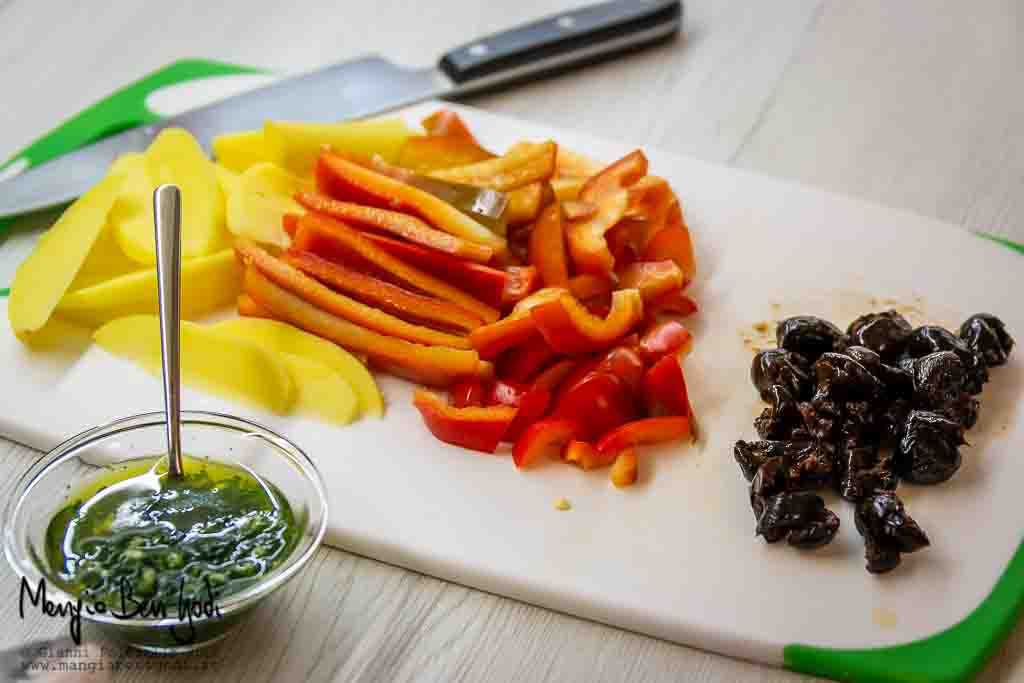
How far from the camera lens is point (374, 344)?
9.07 feet

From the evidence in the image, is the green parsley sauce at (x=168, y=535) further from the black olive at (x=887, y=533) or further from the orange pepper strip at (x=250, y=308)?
the black olive at (x=887, y=533)

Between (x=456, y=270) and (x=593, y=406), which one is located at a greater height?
(x=456, y=270)

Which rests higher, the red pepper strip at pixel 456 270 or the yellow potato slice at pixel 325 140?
the yellow potato slice at pixel 325 140

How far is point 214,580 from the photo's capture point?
6.51 ft

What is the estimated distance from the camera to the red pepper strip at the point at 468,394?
2.71 m

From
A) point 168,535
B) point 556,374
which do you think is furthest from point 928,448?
point 168,535

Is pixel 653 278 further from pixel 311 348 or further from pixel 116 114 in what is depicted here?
pixel 116 114

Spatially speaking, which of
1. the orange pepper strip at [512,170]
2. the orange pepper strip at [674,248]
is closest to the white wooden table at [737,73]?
the orange pepper strip at [674,248]

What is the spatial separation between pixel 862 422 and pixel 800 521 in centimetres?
31

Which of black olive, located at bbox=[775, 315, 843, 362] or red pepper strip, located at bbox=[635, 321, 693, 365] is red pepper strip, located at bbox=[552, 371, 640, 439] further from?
black olive, located at bbox=[775, 315, 843, 362]

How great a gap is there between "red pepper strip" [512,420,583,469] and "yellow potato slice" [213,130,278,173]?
115 cm

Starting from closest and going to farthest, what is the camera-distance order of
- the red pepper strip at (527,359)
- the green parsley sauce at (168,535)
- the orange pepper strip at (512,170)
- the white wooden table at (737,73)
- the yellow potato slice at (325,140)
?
the green parsley sauce at (168,535)
the red pepper strip at (527,359)
the orange pepper strip at (512,170)
the yellow potato slice at (325,140)
the white wooden table at (737,73)

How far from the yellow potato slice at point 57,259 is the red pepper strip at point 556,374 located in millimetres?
1092

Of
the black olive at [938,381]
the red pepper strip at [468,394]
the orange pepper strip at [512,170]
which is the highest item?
the orange pepper strip at [512,170]
